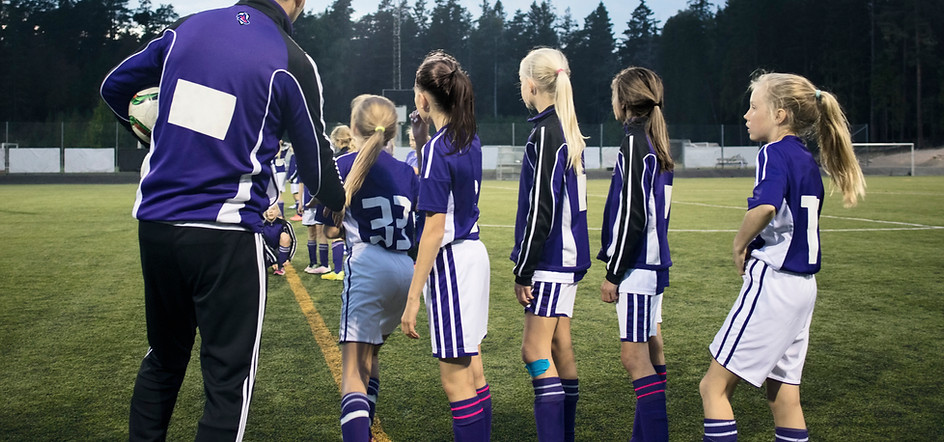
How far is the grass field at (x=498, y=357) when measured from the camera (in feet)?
13.2

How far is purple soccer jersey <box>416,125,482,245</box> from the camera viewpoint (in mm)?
2992

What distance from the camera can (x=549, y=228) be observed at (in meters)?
3.33

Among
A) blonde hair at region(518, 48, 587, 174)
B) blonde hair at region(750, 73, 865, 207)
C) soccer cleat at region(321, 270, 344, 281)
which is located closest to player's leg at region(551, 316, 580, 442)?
blonde hair at region(518, 48, 587, 174)

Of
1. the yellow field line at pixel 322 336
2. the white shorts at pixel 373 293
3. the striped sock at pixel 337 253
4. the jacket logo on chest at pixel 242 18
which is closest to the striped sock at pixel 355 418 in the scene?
the white shorts at pixel 373 293

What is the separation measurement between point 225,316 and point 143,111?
817mm

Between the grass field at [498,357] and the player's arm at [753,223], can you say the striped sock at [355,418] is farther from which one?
the player's arm at [753,223]

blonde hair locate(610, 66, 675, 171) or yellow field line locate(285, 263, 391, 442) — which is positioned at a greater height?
blonde hair locate(610, 66, 675, 171)

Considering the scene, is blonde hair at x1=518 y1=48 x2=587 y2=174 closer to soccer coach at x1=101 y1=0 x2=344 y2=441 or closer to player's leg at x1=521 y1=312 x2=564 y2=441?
player's leg at x1=521 y1=312 x2=564 y2=441

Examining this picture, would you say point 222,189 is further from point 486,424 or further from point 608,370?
point 608,370

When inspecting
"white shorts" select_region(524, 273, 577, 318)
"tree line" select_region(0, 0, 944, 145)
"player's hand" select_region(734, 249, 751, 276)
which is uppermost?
"tree line" select_region(0, 0, 944, 145)

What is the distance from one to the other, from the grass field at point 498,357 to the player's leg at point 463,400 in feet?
2.73

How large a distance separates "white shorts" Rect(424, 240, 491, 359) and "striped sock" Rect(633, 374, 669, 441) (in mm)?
881

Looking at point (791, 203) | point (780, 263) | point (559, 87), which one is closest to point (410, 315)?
point (559, 87)

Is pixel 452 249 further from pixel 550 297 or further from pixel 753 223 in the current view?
pixel 753 223
